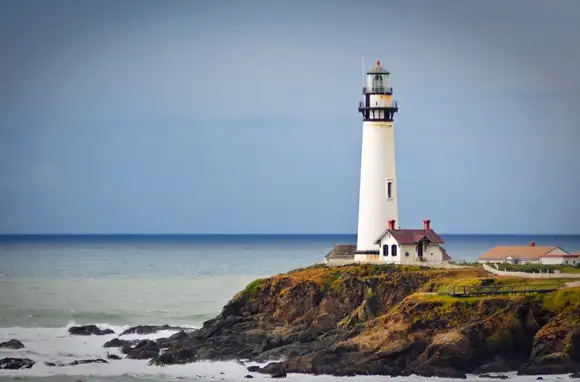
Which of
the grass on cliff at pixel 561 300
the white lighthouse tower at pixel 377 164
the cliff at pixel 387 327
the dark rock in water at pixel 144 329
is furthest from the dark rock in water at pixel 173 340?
the grass on cliff at pixel 561 300

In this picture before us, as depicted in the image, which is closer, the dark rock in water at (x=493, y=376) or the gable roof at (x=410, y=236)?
the dark rock in water at (x=493, y=376)

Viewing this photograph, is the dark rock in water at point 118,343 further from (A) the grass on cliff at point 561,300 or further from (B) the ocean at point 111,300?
(A) the grass on cliff at point 561,300

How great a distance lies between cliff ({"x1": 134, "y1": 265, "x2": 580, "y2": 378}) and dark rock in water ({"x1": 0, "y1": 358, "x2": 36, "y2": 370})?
5563 mm

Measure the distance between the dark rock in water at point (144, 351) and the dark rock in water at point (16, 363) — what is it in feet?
13.3

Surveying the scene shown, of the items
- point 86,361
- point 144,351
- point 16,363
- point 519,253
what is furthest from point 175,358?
point 519,253

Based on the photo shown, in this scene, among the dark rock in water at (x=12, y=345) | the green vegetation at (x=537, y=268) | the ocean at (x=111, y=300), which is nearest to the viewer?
the ocean at (x=111, y=300)

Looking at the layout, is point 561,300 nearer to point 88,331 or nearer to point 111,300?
point 88,331

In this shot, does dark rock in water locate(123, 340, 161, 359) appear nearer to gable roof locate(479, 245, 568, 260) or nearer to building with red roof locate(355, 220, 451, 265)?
building with red roof locate(355, 220, 451, 265)

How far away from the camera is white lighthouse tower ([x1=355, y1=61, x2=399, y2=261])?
66.2m

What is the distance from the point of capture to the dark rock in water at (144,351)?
198 feet

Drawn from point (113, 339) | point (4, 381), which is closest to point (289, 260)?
point (113, 339)

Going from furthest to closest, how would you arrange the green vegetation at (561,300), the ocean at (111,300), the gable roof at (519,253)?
the gable roof at (519,253)
the ocean at (111,300)
the green vegetation at (561,300)

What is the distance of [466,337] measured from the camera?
53312mm

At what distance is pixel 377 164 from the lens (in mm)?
66250
